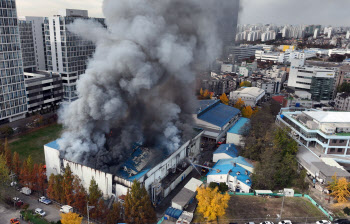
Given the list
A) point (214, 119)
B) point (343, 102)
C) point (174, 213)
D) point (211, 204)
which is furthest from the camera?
point (343, 102)

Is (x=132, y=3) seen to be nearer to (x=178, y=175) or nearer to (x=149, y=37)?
(x=149, y=37)

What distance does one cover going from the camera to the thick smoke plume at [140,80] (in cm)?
1880

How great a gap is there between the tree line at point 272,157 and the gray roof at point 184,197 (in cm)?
481

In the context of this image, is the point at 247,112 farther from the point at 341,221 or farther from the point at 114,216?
the point at 114,216

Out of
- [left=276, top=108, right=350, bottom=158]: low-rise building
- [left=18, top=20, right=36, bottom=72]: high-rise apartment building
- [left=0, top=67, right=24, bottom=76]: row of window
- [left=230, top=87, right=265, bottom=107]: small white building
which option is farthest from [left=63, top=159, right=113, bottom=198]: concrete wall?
[left=18, top=20, right=36, bottom=72]: high-rise apartment building

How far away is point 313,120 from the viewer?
2427 cm

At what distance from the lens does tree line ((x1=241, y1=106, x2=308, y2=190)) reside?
18609 millimetres

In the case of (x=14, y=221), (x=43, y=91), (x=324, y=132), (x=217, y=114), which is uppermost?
(x=43, y=91)

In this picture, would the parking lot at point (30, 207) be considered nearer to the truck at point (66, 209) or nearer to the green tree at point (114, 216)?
the truck at point (66, 209)

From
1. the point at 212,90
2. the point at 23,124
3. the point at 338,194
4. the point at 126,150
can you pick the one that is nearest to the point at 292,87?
the point at 212,90

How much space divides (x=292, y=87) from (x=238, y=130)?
29.4m

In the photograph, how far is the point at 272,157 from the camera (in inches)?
776

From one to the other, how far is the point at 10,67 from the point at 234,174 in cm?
2682

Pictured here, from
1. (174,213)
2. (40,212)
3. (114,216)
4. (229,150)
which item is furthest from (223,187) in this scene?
(40,212)
